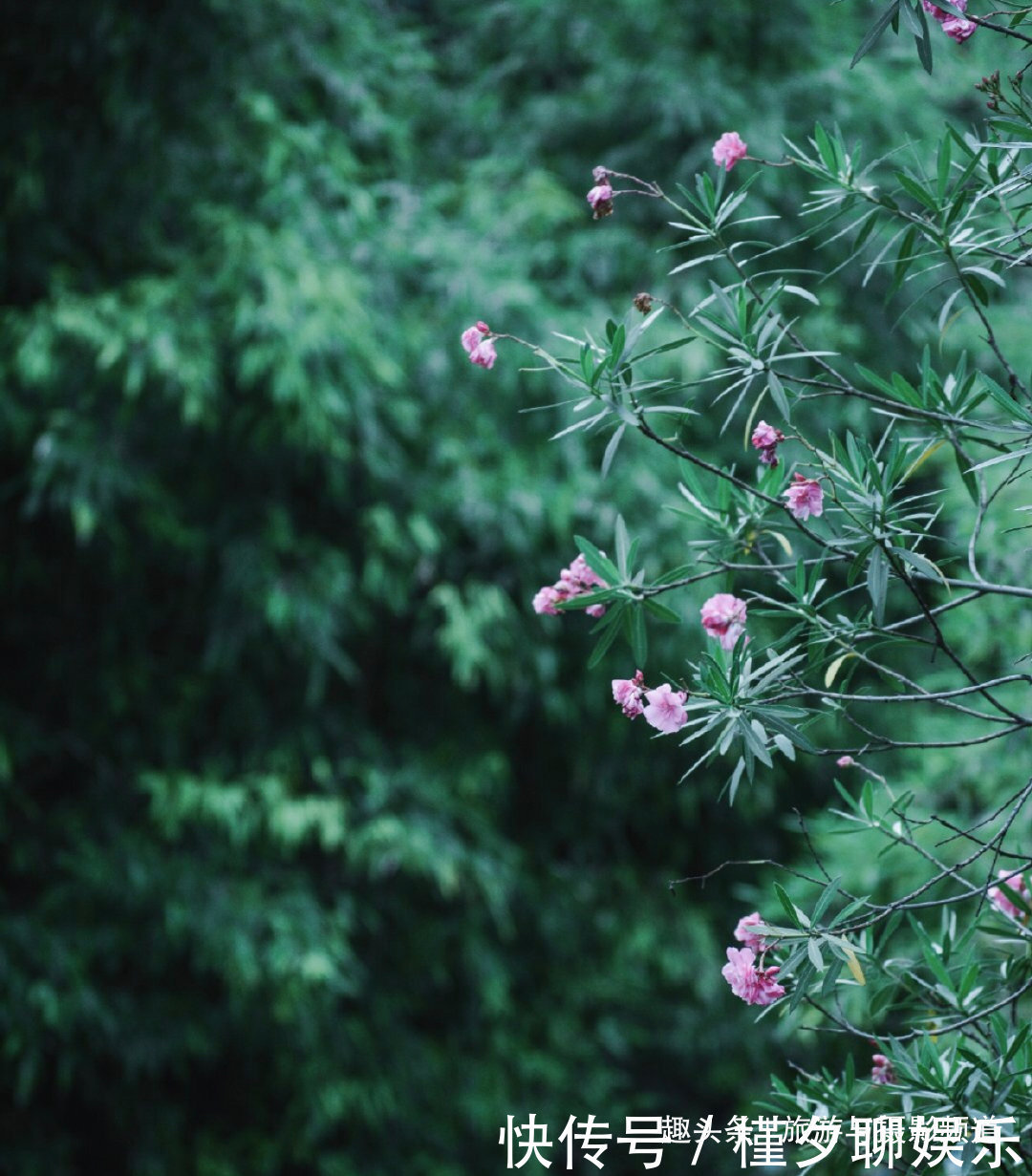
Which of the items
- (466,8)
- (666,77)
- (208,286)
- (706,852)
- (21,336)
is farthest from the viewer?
(466,8)

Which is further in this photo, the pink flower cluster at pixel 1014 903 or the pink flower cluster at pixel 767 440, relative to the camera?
the pink flower cluster at pixel 1014 903

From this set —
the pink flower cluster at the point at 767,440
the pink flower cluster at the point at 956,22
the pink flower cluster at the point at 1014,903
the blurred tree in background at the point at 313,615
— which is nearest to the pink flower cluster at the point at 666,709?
the pink flower cluster at the point at 767,440

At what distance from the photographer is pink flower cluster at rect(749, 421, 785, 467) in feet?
3.00

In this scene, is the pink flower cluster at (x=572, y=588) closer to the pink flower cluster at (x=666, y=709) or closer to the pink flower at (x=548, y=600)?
the pink flower at (x=548, y=600)

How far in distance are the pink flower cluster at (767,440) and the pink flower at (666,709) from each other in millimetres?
213

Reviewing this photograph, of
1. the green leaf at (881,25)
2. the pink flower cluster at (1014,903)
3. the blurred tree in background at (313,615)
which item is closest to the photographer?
the green leaf at (881,25)

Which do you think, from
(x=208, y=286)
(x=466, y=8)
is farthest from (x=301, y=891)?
(x=466, y=8)

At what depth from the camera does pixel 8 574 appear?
244 centimetres

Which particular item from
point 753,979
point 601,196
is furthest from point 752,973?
point 601,196

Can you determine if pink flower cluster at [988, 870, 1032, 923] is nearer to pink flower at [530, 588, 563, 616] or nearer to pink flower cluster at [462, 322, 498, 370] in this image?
pink flower at [530, 588, 563, 616]

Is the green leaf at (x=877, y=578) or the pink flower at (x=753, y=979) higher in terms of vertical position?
the green leaf at (x=877, y=578)

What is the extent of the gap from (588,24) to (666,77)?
0.33 m

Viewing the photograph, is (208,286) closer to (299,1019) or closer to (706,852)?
(299,1019)

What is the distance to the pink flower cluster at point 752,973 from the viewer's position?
844mm
